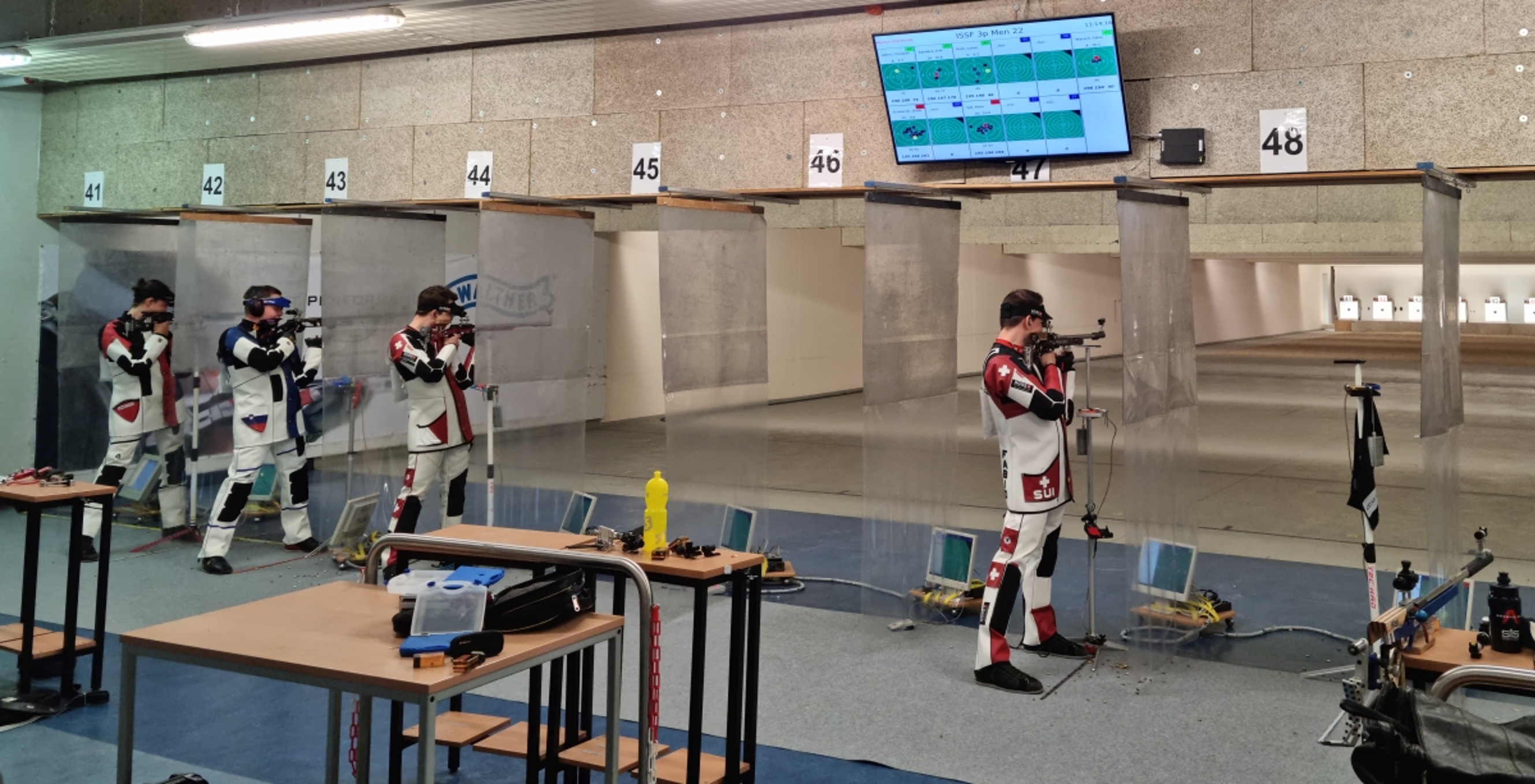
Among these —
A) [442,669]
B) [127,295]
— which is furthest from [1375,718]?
[127,295]

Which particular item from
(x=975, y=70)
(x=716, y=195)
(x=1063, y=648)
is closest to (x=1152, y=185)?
(x=975, y=70)

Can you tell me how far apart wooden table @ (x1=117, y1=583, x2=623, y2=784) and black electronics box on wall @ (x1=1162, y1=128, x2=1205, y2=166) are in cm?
367

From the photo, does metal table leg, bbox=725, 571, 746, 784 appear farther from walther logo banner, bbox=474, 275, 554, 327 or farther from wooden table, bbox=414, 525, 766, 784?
walther logo banner, bbox=474, 275, 554, 327

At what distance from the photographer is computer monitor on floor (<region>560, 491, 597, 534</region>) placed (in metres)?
7.30

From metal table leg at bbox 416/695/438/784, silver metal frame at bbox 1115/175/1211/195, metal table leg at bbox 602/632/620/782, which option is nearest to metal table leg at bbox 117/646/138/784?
metal table leg at bbox 416/695/438/784

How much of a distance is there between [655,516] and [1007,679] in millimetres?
1919

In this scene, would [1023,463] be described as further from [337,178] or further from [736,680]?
[337,178]

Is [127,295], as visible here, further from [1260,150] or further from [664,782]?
[1260,150]

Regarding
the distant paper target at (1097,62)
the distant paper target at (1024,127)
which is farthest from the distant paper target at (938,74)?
the distant paper target at (1097,62)

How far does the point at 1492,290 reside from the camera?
3100 cm

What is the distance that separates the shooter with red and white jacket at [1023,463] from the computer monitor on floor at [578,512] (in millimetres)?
2938

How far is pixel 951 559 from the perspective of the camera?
20.2 feet

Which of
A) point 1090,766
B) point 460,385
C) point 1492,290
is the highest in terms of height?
point 1492,290

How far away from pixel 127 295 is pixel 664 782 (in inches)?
297
